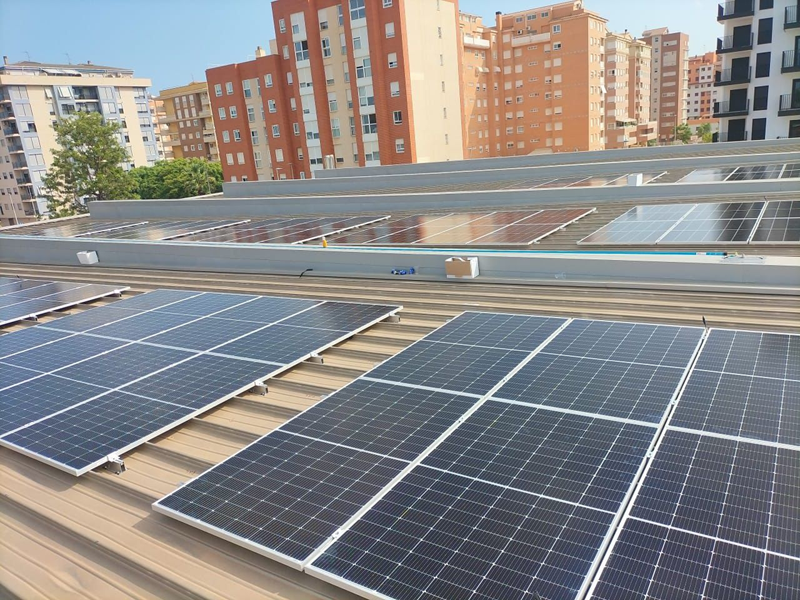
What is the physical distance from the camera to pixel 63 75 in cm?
10819

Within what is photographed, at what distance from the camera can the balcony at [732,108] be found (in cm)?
6594

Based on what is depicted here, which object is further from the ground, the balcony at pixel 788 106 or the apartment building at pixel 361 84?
the apartment building at pixel 361 84

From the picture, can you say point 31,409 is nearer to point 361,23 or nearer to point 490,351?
point 490,351

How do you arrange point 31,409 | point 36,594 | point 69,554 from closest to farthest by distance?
point 36,594 < point 69,554 < point 31,409

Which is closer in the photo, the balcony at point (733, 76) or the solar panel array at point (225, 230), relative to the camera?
the solar panel array at point (225, 230)

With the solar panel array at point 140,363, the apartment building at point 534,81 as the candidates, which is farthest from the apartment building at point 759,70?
the solar panel array at point 140,363

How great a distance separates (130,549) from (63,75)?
128 m

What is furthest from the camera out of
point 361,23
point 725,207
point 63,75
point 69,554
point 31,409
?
point 63,75

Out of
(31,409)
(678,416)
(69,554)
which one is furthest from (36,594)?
(678,416)

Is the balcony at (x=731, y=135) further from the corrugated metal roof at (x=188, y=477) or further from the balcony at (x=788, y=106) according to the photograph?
the corrugated metal roof at (x=188, y=477)

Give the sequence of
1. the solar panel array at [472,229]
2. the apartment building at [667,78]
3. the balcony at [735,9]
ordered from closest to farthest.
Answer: the solar panel array at [472,229] → the balcony at [735,9] → the apartment building at [667,78]

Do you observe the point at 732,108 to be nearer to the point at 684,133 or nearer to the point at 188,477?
the point at 188,477

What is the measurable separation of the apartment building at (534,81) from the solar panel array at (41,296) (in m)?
89.1

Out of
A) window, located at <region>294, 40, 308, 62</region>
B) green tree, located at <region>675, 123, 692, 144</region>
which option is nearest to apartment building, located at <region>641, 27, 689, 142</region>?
green tree, located at <region>675, 123, 692, 144</region>
